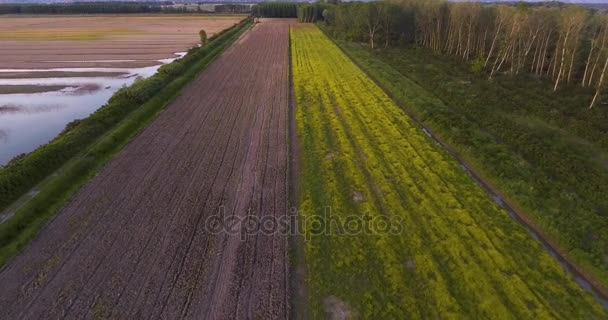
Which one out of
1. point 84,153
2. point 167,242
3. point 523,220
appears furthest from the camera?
point 84,153

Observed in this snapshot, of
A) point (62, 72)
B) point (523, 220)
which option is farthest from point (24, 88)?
Answer: point (523, 220)

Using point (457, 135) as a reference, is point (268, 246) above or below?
below

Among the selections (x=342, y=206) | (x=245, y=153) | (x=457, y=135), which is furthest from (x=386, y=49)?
(x=342, y=206)

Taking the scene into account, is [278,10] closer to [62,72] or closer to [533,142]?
[62,72]

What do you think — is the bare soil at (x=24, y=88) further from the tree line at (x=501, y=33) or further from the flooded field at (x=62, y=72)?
the tree line at (x=501, y=33)

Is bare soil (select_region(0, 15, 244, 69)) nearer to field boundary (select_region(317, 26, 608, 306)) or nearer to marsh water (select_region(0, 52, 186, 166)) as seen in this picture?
marsh water (select_region(0, 52, 186, 166))

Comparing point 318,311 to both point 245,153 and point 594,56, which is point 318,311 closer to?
point 245,153

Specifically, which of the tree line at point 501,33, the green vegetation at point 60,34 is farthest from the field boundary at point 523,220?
the green vegetation at point 60,34
